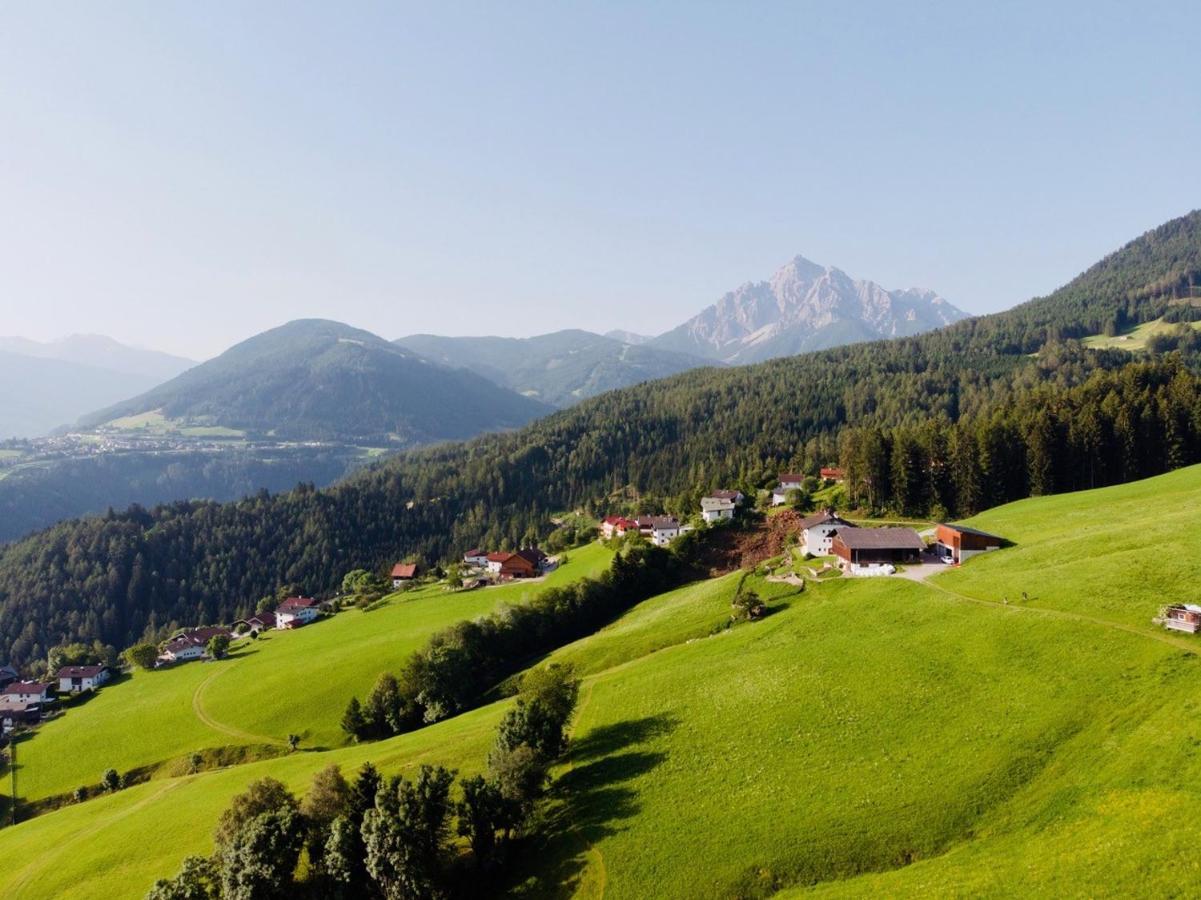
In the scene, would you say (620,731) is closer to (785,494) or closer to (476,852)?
(476,852)

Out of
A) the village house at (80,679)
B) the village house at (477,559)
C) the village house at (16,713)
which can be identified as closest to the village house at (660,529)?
the village house at (477,559)

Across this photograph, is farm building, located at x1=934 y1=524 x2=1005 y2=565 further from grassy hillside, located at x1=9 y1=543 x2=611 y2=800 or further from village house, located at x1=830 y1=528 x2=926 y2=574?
grassy hillside, located at x1=9 y1=543 x2=611 y2=800

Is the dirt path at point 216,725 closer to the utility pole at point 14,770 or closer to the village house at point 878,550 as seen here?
the utility pole at point 14,770

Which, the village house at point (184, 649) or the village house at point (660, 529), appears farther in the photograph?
the village house at point (660, 529)

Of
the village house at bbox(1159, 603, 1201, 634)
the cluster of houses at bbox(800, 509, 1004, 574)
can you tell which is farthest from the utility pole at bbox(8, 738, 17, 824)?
the village house at bbox(1159, 603, 1201, 634)

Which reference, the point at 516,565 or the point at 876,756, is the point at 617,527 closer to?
the point at 516,565

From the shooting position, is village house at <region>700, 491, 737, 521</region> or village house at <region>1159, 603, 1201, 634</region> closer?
village house at <region>1159, 603, 1201, 634</region>

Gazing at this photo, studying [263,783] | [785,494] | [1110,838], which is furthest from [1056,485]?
[263,783]
